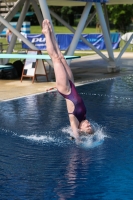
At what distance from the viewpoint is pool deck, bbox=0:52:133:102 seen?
14656 millimetres

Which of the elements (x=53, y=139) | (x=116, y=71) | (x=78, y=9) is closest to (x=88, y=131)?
(x=53, y=139)

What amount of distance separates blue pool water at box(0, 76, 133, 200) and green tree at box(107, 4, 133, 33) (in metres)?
40.7

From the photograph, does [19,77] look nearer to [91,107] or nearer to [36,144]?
[91,107]

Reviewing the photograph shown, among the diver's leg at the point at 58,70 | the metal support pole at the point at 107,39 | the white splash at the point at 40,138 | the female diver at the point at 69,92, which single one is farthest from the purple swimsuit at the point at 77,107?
the metal support pole at the point at 107,39

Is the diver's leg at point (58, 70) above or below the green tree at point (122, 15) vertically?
above

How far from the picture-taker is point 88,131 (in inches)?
347

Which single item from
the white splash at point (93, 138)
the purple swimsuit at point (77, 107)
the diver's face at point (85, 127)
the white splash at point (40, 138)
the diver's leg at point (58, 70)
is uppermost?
the diver's leg at point (58, 70)

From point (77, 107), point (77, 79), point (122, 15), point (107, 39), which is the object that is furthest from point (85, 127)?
point (122, 15)

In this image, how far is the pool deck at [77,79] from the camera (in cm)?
1466

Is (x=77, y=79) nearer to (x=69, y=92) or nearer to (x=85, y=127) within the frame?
(x=69, y=92)

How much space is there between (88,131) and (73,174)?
71.5 inches

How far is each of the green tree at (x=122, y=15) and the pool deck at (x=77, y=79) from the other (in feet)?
90.7

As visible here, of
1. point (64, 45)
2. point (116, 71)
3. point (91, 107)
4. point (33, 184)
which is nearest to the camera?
point (33, 184)

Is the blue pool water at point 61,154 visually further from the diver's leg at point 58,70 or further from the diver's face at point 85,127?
the diver's leg at point 58,70
